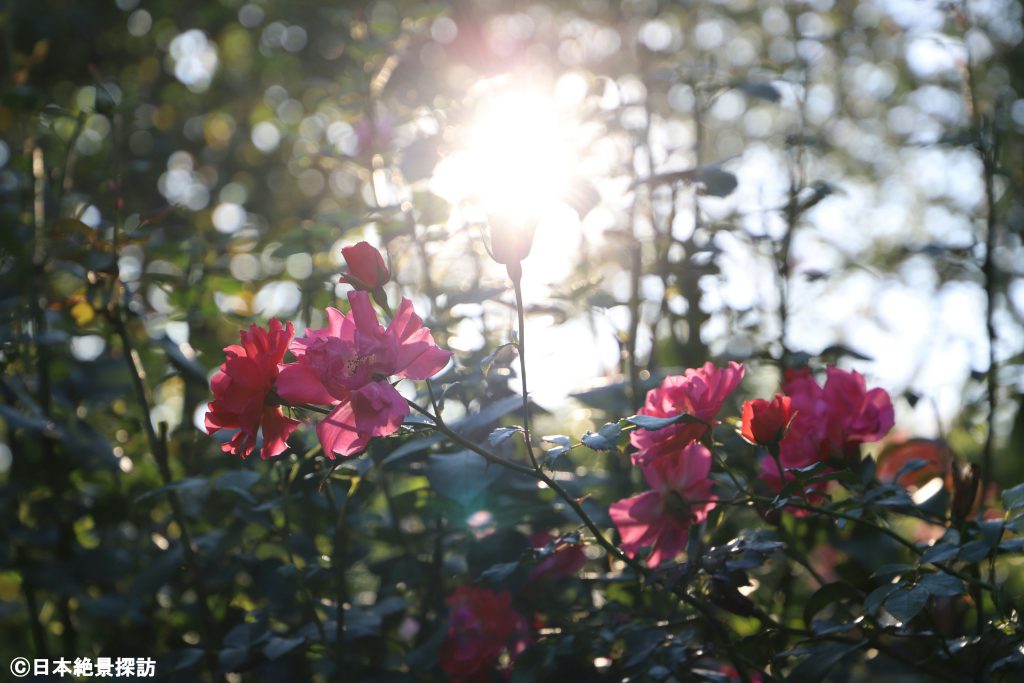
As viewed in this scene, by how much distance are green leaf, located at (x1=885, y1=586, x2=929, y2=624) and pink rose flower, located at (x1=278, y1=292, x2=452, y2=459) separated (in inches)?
17.4

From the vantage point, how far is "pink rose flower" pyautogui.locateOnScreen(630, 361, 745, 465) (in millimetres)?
856

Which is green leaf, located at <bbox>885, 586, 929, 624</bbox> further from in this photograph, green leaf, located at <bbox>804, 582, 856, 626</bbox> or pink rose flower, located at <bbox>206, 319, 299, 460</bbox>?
pink rose flower, located at <bbox>206, 319, 299, 460</bbox>

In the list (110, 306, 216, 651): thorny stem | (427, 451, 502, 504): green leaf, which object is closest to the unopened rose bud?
(427, 451, 502, 504): green leaf

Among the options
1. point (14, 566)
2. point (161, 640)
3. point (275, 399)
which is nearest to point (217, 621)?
point (161, 640)

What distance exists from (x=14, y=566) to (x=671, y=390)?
1.11 meters

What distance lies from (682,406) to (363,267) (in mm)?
335

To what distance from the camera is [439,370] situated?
0.82 metres

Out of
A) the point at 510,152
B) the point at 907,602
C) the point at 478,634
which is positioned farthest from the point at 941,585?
the point at 510,152

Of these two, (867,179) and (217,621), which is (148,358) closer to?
(217,621)

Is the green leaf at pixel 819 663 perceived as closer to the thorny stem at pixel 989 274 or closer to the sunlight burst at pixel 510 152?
the thorny stem at pixel 989 274

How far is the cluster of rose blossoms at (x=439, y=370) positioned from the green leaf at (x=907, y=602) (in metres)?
0.14

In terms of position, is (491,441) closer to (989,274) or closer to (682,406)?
(682,406)

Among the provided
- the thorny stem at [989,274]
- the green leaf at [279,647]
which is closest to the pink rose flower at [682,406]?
the green leaf at [279,647]

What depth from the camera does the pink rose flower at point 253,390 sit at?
0.84m
